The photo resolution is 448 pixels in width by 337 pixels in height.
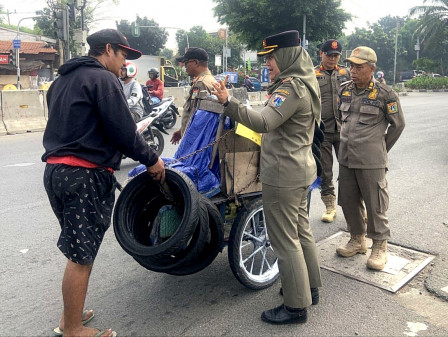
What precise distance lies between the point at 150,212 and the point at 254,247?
90 centimetres

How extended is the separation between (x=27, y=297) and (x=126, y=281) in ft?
2.48

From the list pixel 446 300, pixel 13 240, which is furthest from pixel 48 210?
pixel 446 300

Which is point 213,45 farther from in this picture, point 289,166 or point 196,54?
point 289,166

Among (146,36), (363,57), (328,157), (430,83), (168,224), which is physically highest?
(146,36)

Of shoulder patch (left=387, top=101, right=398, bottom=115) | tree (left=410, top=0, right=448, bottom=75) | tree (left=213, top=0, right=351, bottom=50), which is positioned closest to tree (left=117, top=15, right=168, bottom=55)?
tree (left=213, top=0, right=351, bottom=50)

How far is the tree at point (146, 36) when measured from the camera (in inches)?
2069

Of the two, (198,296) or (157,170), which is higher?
(157,170)

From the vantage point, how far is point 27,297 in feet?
11.3

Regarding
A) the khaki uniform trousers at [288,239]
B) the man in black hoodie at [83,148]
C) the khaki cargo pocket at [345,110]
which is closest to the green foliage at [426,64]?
the khaki cargo pocket at [345,110]

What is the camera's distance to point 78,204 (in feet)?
8.67

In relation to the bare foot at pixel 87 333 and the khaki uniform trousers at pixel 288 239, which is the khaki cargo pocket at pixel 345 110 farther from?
the bare foot at pixel 87 333

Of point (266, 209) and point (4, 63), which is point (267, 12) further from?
point (266, 209)

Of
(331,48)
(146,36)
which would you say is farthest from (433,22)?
(331,48)

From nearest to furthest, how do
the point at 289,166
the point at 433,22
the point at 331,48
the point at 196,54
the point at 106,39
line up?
1. the point at 106,39
2. the point at 289,166
3. the point at 331,48
4. the point at 196,54
5. the point at 433,22
